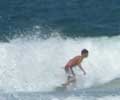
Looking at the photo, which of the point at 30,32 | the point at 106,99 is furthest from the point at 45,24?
the point at 106,99

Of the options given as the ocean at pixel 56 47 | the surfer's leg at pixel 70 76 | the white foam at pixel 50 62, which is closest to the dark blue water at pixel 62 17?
the ocean at pixel 56 47

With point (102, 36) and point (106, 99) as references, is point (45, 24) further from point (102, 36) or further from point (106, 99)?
point (106, 99)

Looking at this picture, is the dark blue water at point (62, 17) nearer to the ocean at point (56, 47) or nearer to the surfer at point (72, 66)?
the ocean at point (56, 47)

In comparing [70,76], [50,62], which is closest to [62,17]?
[50,62]

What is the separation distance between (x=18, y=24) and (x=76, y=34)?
2715mm

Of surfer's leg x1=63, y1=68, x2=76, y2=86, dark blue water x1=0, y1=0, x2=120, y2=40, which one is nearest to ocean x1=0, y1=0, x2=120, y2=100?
dark blue water x1=0, y1=0, x2=120, y2=40

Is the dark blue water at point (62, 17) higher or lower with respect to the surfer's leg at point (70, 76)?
higher

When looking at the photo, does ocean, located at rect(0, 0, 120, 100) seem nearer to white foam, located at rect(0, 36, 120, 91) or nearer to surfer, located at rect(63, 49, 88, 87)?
white foam, located at rect(0, 36, 120, 91)

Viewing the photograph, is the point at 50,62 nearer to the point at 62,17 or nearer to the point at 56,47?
the point at 56,47

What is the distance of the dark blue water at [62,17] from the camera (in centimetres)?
2847

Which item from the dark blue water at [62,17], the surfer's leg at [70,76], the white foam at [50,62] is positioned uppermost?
the dark blue water at [62,17]

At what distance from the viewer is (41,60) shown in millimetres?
25219

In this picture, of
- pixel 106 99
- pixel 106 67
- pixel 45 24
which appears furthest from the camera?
pixel 45 24

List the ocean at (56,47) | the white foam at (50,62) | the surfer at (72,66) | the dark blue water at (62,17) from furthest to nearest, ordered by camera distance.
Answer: the dark blue water at (62,17)
the white foam at (50,62)
the ocean at (56,47)
the surfer at (72,66)
